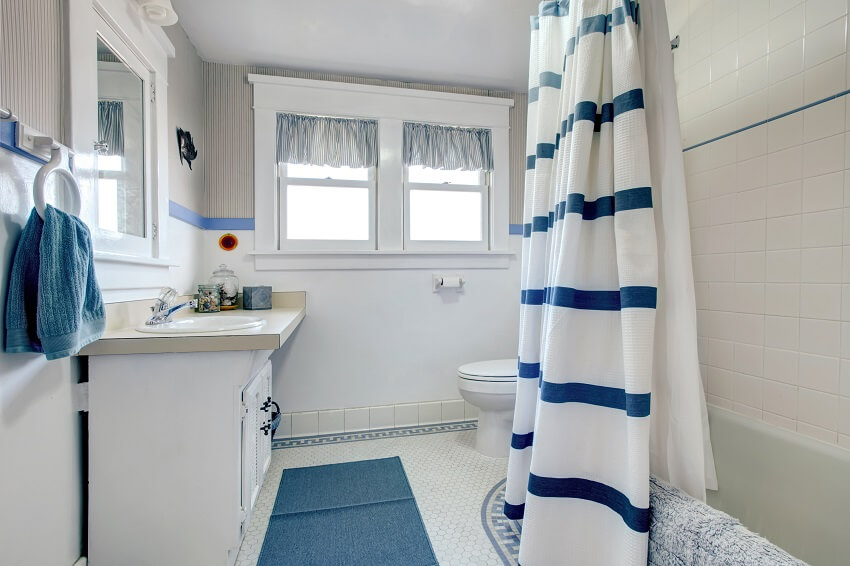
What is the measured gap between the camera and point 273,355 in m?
2.37

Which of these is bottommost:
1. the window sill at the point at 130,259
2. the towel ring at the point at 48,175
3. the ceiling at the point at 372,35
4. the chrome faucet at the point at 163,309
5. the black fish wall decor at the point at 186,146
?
the chrome faucet at the point at 163,309

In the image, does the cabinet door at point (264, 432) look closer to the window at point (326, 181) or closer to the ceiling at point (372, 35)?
the window at point (326, 181)

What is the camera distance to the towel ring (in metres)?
0.94

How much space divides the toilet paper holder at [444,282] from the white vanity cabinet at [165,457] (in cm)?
148

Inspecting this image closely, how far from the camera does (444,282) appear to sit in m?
2.57

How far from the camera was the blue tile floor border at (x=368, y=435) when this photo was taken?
231cm

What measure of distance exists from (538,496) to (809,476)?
0.82 m

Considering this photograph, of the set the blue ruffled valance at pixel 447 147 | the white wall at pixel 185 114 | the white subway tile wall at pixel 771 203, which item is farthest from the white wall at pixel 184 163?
the white subway tile wall at pixel 771 203

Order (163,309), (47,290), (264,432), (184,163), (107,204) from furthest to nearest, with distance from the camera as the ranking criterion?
(184,163)
(264,432)
(163,309)
(107,204)
(47,290)

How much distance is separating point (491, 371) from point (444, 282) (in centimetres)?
69

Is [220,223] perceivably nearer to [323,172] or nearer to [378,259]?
[323,172]

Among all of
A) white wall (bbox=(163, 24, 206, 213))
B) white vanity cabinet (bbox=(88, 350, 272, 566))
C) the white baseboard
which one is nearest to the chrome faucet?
white vanity cabinet (bbox=(88, 350, 272, 566))

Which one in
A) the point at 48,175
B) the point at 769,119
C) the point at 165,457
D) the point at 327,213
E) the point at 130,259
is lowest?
the point at 165,457

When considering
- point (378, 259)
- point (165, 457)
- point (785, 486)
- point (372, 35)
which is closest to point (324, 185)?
point (378, 259)
